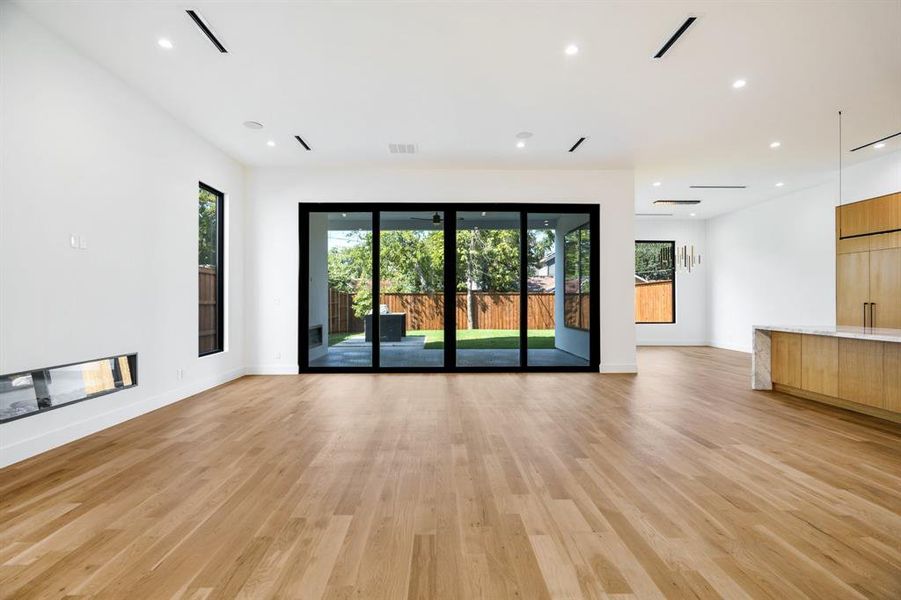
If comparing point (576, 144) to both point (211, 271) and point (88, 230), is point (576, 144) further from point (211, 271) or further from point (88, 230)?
point (88, 230)

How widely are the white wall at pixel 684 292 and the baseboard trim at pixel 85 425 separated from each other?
32.2ft

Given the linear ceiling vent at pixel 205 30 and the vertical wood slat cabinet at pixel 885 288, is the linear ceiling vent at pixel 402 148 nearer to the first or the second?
the linear ceiling vent at pixel 205 30

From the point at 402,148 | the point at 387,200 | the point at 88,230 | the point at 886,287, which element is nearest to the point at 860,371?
the point at 886,287

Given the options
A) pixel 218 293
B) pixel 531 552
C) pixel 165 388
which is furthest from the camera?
pixel 218 293

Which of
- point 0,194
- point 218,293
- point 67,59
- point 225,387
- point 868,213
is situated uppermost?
point 67,59

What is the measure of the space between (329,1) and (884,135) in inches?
265

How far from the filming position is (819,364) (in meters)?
4.81

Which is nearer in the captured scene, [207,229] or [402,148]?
[402,148]

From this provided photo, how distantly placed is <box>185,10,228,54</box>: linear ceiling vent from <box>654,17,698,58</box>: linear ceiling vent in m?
3.59

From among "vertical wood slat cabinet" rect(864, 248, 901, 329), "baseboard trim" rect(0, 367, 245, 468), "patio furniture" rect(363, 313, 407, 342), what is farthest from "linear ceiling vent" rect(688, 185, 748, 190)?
"baseboard trim" rect(0, 367, 245, 468)

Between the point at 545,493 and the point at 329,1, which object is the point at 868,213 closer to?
the point at 545,493

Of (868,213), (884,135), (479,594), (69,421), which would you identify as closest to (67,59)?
(69,421)

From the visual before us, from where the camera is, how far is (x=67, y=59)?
3559 mm

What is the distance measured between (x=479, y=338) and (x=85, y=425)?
16.2 ft
